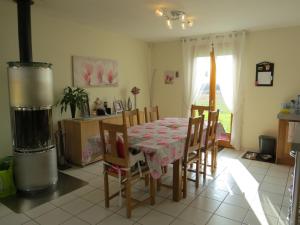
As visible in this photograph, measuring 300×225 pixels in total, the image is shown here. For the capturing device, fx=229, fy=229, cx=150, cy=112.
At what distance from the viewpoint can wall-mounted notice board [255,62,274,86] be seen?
4148 mm

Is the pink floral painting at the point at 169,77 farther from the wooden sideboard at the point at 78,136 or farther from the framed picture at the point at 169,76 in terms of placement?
the wooden sideboard at the point at 78,136

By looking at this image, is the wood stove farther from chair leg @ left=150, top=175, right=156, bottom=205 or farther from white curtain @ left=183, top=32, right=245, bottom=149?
white curtain @ left=183, top=32, right=245, bottom=149

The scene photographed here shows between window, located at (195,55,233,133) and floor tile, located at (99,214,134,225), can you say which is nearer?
floor tile, located at (99,214,134,225)

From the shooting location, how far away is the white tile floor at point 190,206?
2.24 m

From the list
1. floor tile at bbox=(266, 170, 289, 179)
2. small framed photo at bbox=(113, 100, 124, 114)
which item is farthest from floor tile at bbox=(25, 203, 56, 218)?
floor tile at bbox=(266, 170, 289, 179)

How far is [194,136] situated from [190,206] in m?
0.78

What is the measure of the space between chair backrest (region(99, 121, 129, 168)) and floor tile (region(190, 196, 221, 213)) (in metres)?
0.96

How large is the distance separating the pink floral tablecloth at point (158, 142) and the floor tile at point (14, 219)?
1.27 meters

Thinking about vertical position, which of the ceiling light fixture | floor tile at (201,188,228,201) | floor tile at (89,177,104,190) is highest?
the ceiling light fixture

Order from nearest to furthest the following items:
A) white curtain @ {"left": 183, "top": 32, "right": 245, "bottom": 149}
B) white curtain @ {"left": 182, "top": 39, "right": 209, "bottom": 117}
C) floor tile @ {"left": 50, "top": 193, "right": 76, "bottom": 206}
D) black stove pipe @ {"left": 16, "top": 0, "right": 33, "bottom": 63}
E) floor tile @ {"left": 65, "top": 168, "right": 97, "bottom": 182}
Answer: floor tile @ {"left": 50, "top": 193, "right": 76, "bottom": 206} → black stove pipe @ {"left": 16, "top": 0, "right": 33, "bottom": 63} → floor tile @ {"left": 65, "top": 168, "right": 97, "bottom": 182} → white curtain @ {"left": 183, "top": 32, "right": 245, "bottom": 149} → white curtain @ {"left": 182, "top": 39, "right": 209, "bottom": 117}

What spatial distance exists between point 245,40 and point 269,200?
2888 mm

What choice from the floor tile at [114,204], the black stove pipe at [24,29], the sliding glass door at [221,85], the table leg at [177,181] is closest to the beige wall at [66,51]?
the black stove pipe at [24,29]

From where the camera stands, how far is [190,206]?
2500mm

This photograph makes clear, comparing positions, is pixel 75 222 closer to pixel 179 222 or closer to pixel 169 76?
pixel 179 222
